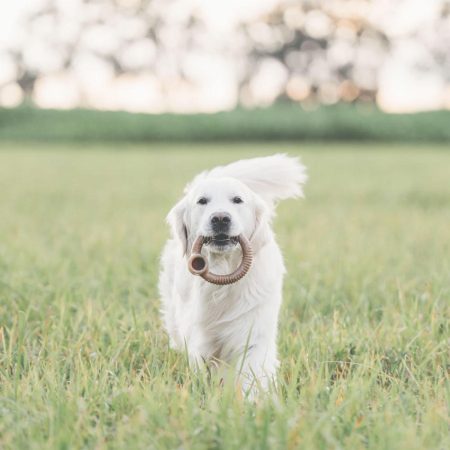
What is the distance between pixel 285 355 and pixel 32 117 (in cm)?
3096

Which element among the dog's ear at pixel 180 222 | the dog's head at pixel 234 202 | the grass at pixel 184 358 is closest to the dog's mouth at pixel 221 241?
the dog's head at pixel 234 202

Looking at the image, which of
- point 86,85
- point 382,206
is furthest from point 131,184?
point 86,85

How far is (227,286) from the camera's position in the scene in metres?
3.49

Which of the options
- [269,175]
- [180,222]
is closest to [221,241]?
[180,222]

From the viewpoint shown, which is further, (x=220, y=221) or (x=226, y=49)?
(x=226, y=49)

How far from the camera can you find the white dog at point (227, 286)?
10.8ft

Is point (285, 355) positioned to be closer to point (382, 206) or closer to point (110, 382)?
point (110, 382)

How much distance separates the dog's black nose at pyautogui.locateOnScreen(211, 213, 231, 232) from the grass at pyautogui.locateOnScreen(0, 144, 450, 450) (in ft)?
1.93

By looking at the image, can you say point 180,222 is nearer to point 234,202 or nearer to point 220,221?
point 234,202

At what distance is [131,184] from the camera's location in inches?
518

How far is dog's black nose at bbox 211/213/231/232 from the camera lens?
10.6ft

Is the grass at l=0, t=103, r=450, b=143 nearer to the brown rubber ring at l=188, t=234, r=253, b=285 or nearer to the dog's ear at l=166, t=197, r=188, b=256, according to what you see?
the dog's ear at l=166, t=197, r=188, b=256

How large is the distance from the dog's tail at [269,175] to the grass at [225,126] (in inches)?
1085

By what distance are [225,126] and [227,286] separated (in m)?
28.6
